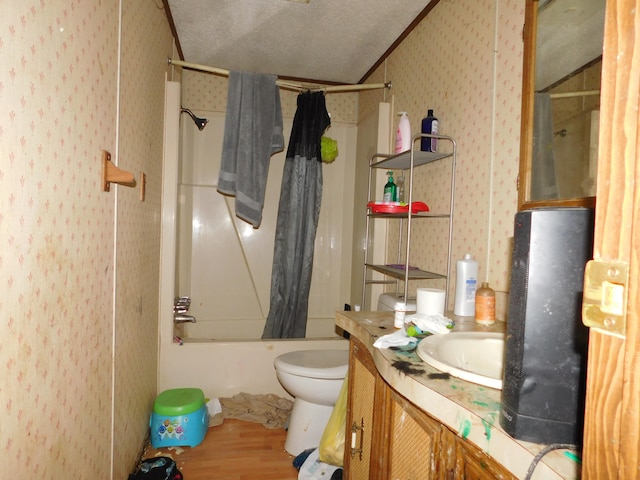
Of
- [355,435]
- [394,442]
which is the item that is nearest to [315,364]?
[355,435]

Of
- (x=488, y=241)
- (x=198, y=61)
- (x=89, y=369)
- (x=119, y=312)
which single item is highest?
(x=198, y=61)

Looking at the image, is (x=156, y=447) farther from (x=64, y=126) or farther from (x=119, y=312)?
(x=64, y=126)

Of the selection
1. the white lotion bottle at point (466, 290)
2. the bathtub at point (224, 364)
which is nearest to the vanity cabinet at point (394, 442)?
the white lotion bottle at point (466, 290)

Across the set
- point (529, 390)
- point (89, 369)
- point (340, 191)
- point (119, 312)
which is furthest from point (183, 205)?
point (529, 390)

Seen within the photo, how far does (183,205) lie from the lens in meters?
2.71

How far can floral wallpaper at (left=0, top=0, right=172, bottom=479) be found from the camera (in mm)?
710

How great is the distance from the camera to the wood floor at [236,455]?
1.70 metres

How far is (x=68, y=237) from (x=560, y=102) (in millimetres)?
1374

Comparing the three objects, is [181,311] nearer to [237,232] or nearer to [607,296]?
[237,232]

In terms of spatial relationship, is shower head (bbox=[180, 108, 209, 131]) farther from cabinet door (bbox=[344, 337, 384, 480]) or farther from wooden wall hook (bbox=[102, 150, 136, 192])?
cabinet door (bbox=[344, 337, 384, 480])

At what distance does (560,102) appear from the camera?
3.44 feet

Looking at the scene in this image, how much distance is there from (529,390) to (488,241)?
0.92 metres

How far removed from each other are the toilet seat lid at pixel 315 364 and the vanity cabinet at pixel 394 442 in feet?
1.40

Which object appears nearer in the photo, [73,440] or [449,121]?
[73,440]
